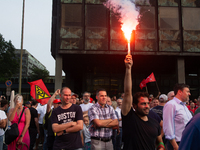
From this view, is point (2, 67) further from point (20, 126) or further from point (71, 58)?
point (20, 126)

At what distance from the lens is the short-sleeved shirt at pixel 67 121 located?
412 centimetres

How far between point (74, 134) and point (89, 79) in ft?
62.3

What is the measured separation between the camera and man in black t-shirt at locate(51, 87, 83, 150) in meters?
4.12

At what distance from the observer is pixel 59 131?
13.5 ft

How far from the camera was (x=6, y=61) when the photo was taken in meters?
42.9

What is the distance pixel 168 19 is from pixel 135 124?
16891 mm

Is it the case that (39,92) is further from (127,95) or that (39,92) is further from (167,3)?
(167,3)

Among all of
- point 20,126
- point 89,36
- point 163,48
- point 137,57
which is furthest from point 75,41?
point 20,126

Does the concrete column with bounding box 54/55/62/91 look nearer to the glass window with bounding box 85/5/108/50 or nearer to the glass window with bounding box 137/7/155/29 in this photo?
the glass window with bounding box 85/5/108/50

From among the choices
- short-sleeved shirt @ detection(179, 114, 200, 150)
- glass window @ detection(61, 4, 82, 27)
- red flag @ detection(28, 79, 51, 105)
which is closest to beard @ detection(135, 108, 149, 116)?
short-sleeved shirt @ detection(179, 114, 200, 150)

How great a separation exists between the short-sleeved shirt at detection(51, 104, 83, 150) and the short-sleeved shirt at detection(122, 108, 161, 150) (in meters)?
1.28

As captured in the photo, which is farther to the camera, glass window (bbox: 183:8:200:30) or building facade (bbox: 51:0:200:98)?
glass window (bbox: 183:8:200:30)

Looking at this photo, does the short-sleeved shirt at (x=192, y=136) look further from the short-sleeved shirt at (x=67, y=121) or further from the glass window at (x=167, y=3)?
the glass window at (x=167, y=3)

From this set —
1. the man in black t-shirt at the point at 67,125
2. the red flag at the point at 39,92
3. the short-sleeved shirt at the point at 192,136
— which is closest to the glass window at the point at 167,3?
the red flag at the point at 39,92
